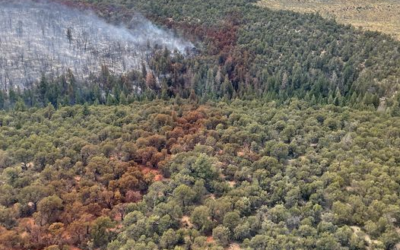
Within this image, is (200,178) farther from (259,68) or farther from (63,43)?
(63,43)

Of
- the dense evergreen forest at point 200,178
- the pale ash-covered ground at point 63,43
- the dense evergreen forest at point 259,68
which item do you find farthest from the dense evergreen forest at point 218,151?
the pale ash-covered ground at point 63,43

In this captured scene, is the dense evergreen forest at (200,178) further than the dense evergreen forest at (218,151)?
No

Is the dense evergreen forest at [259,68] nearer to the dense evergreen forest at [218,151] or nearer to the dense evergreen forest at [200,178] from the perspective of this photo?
the dense evergreen forest at [218,151]

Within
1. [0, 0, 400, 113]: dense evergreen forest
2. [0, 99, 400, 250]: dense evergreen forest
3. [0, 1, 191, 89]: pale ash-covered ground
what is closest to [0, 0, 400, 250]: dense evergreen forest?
[0, 99, 400, 250]: dense evergreen forest

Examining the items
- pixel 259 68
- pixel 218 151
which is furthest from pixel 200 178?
pixel 259 68

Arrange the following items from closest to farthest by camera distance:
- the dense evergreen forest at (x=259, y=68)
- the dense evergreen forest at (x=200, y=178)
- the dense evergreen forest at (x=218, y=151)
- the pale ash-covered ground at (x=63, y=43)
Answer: the dense evergreen forest at (x=200, y=178) → the dense evergreen forest at (x=218, y=151) → the dense evergreen forest at (x=259, y=68) → the pale ash-covered ground at (x=63, y=43)
